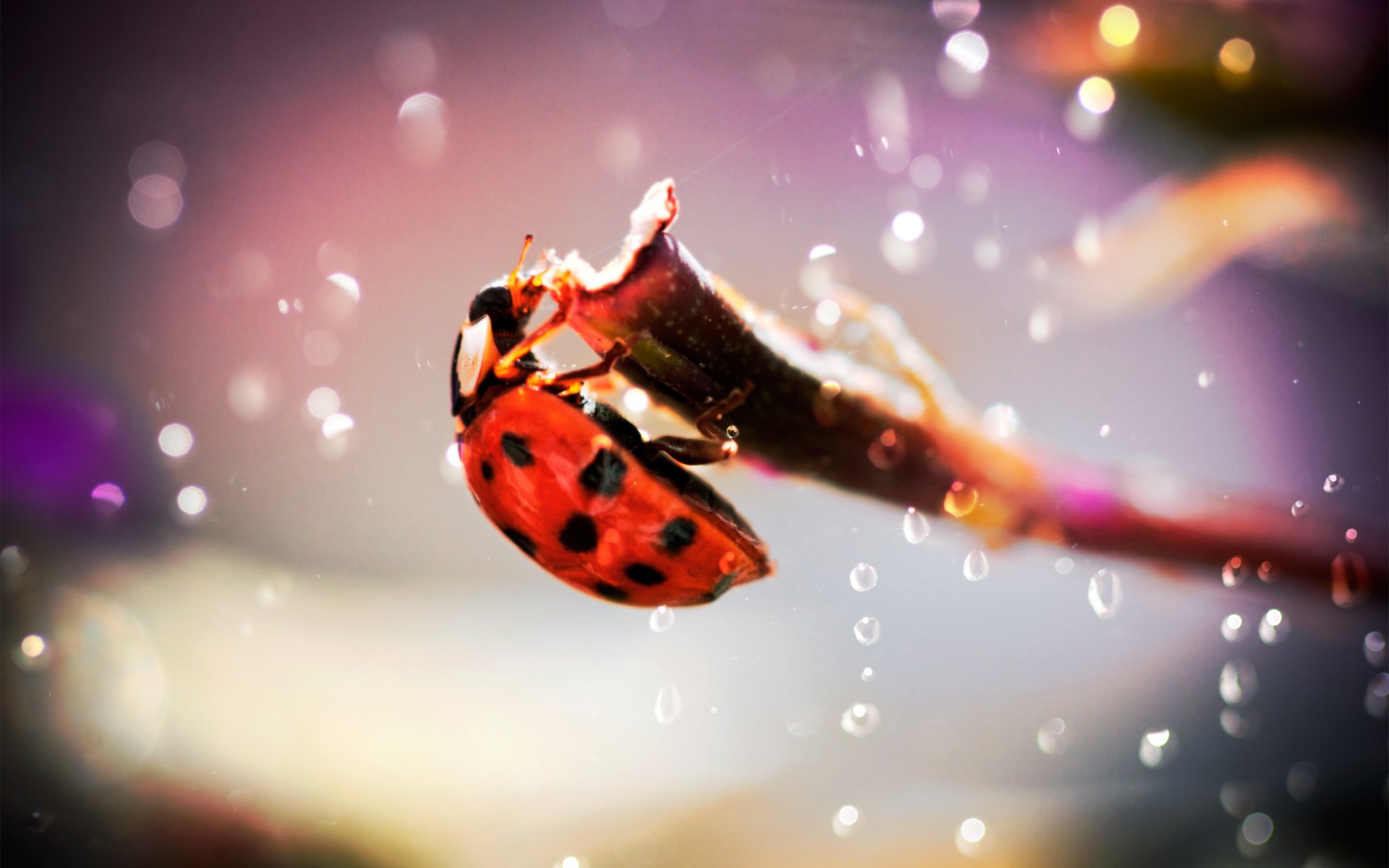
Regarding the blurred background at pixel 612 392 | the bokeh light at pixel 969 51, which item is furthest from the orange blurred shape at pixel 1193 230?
the bokeh light at pixel 969 51

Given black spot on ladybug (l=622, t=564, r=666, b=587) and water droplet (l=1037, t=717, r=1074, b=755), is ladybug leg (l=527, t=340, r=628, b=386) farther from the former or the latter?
water droplet (l=1037, t=717, r=1074, b=755)

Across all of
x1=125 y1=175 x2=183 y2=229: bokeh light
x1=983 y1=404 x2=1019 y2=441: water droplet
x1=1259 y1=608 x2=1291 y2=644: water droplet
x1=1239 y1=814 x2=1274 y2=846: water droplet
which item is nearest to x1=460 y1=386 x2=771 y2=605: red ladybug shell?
x1=983 y1=404 x2=1019 y2=441: water droplet

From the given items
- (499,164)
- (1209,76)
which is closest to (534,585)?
(499,164)

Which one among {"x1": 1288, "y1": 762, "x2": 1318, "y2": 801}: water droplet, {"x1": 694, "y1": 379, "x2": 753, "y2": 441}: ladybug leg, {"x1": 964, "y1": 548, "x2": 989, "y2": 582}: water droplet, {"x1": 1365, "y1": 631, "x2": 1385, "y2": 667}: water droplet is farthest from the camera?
{"x1": 1288, "y1": 762, "x2": 1318, "y2": 801}: water droplet

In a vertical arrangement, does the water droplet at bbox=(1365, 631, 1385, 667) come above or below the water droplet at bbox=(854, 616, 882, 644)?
above

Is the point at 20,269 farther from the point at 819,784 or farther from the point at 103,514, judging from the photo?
the point at 819,784

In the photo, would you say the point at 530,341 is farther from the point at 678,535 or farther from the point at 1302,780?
the point at 1302,780

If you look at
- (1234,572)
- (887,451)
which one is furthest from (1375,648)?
(887,451)

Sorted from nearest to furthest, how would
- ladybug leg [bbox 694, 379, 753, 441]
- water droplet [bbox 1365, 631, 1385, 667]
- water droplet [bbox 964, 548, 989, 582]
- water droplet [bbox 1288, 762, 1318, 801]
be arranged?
1. ladybug leg [bbox 694, 379, 753, 441]
2. water droplet [bbox 964, 548, 989, 582]
3. water droplet [bbox 1365, 631, 1385, 667]
4. water droplet [bbox 1288, 762, 1318, 801]
